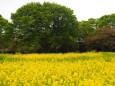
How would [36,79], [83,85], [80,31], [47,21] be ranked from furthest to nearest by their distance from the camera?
1. [80,31]
2. [47,21]
3. [36,79]
4. [83,85]

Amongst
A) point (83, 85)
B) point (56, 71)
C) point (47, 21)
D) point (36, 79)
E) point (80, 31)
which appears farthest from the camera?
point (80, 31)

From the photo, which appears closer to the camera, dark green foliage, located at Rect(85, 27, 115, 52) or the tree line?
the tree line

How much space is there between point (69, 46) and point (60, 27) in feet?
8.04

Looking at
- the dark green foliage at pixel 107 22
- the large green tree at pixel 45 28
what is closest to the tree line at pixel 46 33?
the large green tree at pixel 45 28

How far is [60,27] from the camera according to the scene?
144 feet

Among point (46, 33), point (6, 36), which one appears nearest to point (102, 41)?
point (46, 33)

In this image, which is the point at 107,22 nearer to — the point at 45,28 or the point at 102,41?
the point at 102,41

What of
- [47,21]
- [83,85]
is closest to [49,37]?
[47,21]

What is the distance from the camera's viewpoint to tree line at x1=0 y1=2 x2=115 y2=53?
140 feet

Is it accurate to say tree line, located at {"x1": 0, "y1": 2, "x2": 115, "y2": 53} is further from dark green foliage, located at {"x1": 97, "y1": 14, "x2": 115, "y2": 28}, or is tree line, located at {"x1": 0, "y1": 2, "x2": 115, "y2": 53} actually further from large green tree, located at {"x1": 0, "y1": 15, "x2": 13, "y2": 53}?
dark green foliage, located at {"x1": 97, "y1": 14, "x2": 115, "y2": 28}

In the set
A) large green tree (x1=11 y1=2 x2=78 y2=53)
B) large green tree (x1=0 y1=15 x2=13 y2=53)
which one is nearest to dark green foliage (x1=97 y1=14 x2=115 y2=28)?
large green tree (x1=11 y1=2 x2=78 y2=53)

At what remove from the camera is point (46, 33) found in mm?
42344

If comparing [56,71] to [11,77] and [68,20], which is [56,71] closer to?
[11,77]

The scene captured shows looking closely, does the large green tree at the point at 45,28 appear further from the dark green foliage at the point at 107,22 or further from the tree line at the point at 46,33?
the dark green foliage at the point at 107,22
